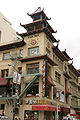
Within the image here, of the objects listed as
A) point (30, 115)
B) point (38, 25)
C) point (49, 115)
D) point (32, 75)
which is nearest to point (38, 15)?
point (38, 25)

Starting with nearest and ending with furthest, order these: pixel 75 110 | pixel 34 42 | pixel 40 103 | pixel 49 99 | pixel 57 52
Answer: pixel 40 103 < pixel 49 99 < pixel 34 42 < pixel 57 52 < pixel 75 110

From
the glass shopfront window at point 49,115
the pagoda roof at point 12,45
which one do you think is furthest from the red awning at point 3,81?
the glass shopfront window at point 49,115

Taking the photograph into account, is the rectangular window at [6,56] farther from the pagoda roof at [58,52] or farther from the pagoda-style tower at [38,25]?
the pagoda roof at [58,52]

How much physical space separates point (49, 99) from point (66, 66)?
61.4 feet

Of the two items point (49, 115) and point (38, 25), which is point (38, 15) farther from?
point (49, 115)

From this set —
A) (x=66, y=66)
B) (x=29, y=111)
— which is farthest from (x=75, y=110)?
(x=29, y=111)

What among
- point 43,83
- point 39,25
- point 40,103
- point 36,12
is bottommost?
point 40,103

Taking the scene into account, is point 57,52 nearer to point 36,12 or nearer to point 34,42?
point 34,42

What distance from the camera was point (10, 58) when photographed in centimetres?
3784

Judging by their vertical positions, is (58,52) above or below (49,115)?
above

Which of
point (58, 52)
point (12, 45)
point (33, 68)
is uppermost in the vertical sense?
point (12, 45)

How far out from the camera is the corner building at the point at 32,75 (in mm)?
31989

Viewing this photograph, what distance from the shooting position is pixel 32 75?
1318 inches

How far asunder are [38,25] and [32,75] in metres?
12.2
